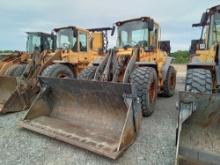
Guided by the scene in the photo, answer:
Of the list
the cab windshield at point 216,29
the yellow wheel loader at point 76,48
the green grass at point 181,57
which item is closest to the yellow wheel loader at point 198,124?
the cab windshield at point 216,29

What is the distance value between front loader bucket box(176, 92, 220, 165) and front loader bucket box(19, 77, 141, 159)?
75 centimetres

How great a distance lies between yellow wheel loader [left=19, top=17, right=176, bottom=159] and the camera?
3244mm

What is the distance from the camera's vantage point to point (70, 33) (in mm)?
7875

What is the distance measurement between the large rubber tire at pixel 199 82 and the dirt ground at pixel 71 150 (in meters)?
0.88

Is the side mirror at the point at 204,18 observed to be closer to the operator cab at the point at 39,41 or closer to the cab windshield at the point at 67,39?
the cab windshield at the point at 67,39

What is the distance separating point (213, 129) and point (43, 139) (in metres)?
2.51

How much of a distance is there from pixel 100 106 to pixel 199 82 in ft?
5.36

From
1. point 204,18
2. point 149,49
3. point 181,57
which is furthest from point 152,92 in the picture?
point 181,57

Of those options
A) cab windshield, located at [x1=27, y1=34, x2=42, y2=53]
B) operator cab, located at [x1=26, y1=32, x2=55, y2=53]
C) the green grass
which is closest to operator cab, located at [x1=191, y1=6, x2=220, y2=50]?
operator cab, located at [x1=26, y1=32, x2=55, y2=53]

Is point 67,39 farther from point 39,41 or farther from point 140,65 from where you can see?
point 140,65

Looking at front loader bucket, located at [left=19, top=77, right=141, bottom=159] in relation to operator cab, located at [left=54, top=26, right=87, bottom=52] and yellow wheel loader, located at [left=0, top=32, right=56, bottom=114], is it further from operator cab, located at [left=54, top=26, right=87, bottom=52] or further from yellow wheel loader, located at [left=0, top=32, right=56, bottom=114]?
operator cab, located at [left=54, top=26, right=87, bottom=52]

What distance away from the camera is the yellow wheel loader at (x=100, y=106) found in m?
3.24

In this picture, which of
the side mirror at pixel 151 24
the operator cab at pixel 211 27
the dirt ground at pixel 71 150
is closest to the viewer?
the dirt ground at pixel 71 150

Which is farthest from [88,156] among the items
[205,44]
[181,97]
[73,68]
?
[73,68]
